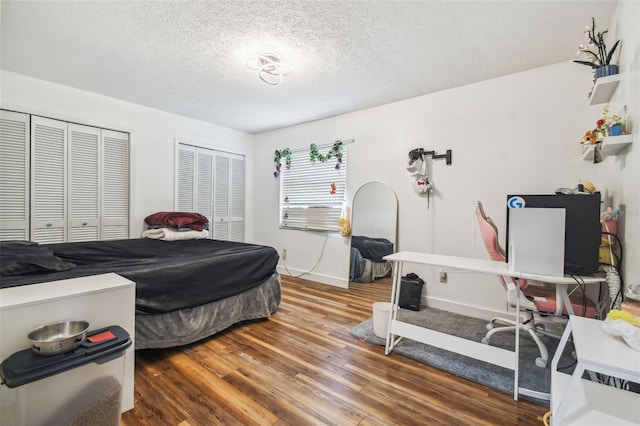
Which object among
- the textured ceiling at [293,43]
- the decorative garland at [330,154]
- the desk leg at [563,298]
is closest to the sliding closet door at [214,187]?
the textured ceiling at [293,43]

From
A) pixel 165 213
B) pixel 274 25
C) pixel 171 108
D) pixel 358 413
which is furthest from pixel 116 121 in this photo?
pixel 358 413

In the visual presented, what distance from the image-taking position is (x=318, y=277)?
4305 mm

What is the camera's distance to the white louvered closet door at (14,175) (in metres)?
2.81

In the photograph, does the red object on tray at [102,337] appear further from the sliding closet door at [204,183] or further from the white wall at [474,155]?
the sliding closet door at [204,183]

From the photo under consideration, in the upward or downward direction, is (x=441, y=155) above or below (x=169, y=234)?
above

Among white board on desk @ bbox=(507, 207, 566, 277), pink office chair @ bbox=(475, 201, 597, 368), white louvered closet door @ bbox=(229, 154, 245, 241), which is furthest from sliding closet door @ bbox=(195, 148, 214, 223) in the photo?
white board on desk @ bbox=(507, 207, 566, 277)

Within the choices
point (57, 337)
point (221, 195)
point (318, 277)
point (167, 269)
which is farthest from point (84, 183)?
point (318, 277)

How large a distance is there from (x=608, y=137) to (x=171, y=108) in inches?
177

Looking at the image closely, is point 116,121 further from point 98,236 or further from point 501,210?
point 501,210

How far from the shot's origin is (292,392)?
1727 millimetres

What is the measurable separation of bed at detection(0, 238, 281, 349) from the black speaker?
4.74ft

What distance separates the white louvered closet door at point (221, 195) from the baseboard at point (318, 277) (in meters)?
1.19

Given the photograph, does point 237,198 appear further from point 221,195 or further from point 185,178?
point 185,178

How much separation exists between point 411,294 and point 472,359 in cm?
105
